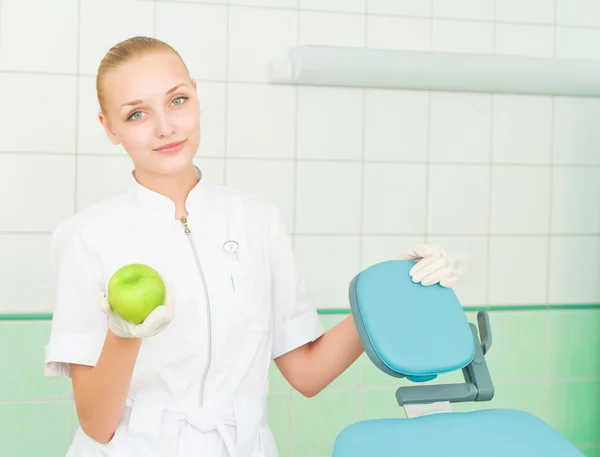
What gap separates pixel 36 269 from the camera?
7.67ft

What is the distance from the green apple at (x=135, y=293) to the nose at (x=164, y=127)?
1.09 ft

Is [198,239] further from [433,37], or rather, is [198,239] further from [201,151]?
[433,37]

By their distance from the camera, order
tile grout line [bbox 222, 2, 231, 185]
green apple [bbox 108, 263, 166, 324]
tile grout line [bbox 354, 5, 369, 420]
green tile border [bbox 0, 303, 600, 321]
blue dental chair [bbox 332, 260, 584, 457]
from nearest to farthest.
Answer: green apple [bbox 108, 263, 166, 324] → blue dental chair [bbox 332, 260, 584, 457] → green tile border [bbox 0, 303, 600, 321] → tile grout line [bbox 222, 2, 231, 185] → tile grout line [bbox 354, 5, 369, 420]

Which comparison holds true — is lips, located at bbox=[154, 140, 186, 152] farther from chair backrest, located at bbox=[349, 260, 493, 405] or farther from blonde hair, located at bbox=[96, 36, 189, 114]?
chair backrest, located at bbox=[349, 260, 493, 405]

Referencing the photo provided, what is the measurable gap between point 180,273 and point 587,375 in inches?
70.8

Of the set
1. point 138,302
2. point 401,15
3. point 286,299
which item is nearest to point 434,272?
point 286,299

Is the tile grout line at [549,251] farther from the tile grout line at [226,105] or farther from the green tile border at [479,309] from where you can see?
the tile grout line at [226,105]

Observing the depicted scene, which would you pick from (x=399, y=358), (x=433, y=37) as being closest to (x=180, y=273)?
(x=399, y=358)

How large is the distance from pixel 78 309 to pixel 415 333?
629 millimetres

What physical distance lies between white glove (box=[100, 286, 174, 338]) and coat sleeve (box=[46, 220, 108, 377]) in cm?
25

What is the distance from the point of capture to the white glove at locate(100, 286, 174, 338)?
3.96ft

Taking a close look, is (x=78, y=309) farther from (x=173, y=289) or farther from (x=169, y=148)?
(x=169, y=148)

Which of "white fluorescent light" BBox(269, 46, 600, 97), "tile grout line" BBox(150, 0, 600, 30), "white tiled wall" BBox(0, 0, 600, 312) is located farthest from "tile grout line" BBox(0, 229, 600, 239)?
"tile grout line" BBox(150, 0, 600, 30)

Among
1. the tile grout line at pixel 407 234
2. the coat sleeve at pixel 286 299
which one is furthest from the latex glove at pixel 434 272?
the tile grout line at pixel 407 234
